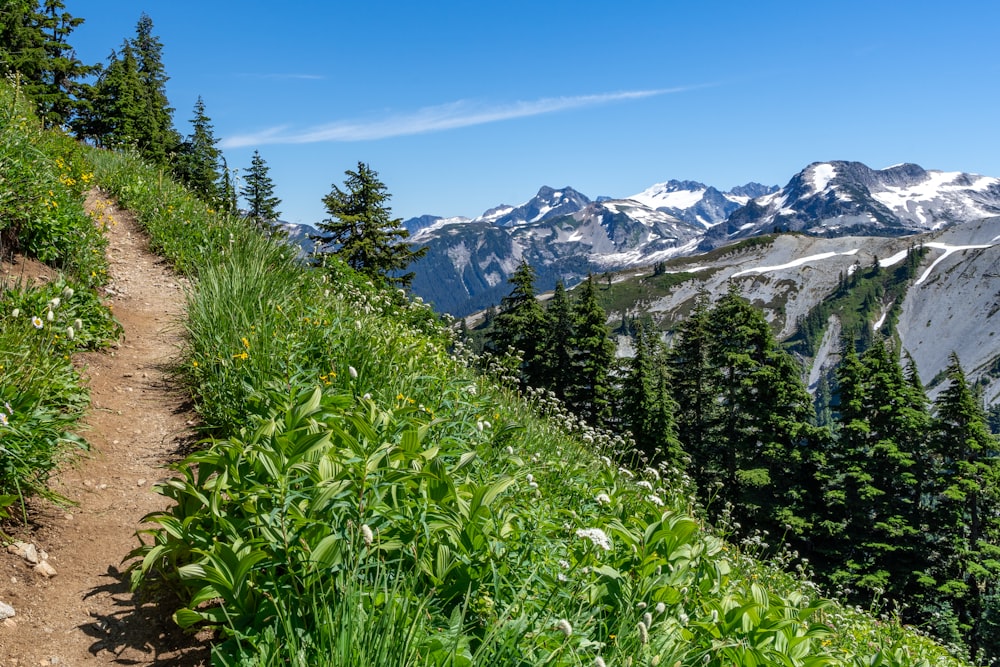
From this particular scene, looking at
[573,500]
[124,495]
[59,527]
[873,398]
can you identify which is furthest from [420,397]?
[873,398]

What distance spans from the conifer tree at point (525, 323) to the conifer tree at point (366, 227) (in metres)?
7.59

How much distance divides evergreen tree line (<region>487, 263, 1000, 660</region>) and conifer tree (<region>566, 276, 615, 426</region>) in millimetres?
82

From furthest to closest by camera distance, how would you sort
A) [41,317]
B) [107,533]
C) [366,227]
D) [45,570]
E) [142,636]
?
[366,227]
[41,317]
[107,533]
[45,570]
[142,636]

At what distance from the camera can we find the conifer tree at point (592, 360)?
115 ft

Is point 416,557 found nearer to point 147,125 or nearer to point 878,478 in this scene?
point 878,478

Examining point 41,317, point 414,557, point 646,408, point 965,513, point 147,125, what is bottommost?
point 965,513

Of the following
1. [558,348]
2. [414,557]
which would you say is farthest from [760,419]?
[414,557]

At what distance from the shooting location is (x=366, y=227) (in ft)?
96.4

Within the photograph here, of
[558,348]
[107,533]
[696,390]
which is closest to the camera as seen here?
[107,533]

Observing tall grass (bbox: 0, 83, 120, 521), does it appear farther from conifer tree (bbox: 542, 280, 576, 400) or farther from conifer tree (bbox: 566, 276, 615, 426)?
conifer tree (bbox: 542, 280, 576, 400)

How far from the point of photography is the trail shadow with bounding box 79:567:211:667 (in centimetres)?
285

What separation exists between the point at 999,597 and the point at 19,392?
138ft

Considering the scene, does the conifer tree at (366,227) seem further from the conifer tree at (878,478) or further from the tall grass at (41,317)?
the conifer tree at (878,478)

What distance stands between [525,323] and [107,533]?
32.4 metres
